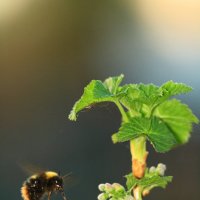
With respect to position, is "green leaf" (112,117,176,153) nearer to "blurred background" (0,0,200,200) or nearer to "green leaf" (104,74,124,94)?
"green leaf" (104,74,124,94)

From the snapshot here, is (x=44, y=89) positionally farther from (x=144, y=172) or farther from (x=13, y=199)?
(x=144, y=172)

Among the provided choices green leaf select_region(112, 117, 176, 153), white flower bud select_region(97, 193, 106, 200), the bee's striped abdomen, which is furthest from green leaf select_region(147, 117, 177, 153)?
the bee's striped abdomen

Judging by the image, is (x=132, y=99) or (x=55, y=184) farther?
(x=55, y=184)

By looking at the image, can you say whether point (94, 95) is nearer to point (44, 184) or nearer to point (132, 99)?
point (132, 99)

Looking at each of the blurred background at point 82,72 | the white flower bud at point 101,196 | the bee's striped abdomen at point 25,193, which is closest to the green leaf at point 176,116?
the white flower bud at point 101,196

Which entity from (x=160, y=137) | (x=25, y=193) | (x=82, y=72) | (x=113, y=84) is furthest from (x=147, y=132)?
(x=82, y=72)
